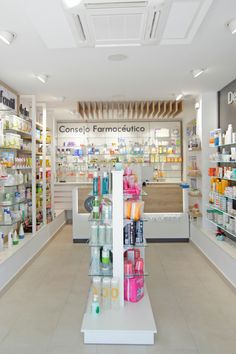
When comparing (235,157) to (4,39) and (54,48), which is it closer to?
(54,48)

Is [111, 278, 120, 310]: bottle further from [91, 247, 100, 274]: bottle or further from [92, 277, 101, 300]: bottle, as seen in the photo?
[91, 247, 100, 274]: bottle

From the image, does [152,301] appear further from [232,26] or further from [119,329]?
[232,26]

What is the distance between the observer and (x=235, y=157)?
466cm

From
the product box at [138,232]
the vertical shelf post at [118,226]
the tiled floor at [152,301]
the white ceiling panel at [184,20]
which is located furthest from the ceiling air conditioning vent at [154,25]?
the tiled floor at [152,301]

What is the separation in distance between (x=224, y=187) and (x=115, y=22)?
3285 mm

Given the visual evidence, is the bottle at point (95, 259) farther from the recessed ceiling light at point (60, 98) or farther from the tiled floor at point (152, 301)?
the recessed ceiling light at point (60, 98)

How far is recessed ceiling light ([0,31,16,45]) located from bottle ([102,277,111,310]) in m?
2.67

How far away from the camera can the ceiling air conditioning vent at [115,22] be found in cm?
257

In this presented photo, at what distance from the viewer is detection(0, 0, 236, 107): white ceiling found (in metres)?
2.97

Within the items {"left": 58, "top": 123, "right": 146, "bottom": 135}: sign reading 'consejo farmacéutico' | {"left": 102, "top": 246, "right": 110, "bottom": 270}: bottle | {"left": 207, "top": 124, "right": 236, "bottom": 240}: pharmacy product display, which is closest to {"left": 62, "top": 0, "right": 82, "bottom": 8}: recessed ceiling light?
{"left": 102, "top": 246, "right": 110, "bottom": 270}: bottle

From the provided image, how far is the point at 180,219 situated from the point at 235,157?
2.58 meters

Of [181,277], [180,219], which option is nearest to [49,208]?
[180,219]

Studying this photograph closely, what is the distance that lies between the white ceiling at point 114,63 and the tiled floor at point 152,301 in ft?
9.77

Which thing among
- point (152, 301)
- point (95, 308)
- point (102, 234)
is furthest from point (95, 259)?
point (152, 301)
